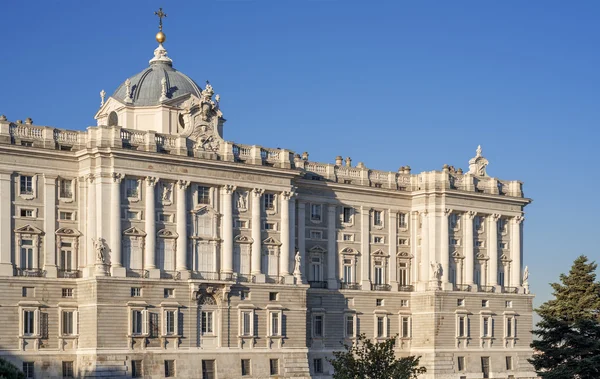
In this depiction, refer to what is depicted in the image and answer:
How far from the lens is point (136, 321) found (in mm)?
79625

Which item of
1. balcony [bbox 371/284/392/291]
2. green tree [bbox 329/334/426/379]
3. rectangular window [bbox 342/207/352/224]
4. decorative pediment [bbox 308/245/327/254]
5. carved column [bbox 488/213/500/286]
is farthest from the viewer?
carved column [bbox 488/213/500/286]

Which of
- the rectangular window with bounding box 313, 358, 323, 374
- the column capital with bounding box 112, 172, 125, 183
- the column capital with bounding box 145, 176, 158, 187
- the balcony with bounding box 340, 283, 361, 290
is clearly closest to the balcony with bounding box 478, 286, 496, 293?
the balcony with bounding box 340, 283, 361, 290

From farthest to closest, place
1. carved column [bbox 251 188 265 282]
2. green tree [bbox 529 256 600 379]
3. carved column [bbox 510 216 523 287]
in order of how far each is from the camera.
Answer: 1. carved column [bbox 510 216 523 287]
2. carved column [bbox 251 188 265 282]
3. green tree [bbox 529 256 600 379]

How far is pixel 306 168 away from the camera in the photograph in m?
94.1

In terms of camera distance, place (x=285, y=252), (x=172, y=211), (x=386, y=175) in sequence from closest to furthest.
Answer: (x=172, y=211), (x=285, y=252), (x=386, y=175)

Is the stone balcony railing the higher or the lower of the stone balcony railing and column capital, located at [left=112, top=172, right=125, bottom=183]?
the higher

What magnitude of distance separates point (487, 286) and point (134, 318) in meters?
35.3

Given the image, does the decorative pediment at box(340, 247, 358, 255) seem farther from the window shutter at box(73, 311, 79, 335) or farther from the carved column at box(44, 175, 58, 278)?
the carved column at box(44, 175, 58, 278)

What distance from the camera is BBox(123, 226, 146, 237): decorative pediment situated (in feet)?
265

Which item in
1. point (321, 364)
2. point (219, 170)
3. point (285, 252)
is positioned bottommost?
point (321, 364)

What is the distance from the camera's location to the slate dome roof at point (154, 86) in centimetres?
8869

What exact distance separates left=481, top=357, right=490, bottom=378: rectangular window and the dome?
33.1 metres

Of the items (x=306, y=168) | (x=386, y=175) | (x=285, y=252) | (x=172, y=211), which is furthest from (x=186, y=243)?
(x=386, y=175)

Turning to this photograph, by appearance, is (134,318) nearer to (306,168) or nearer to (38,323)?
(38,323)
